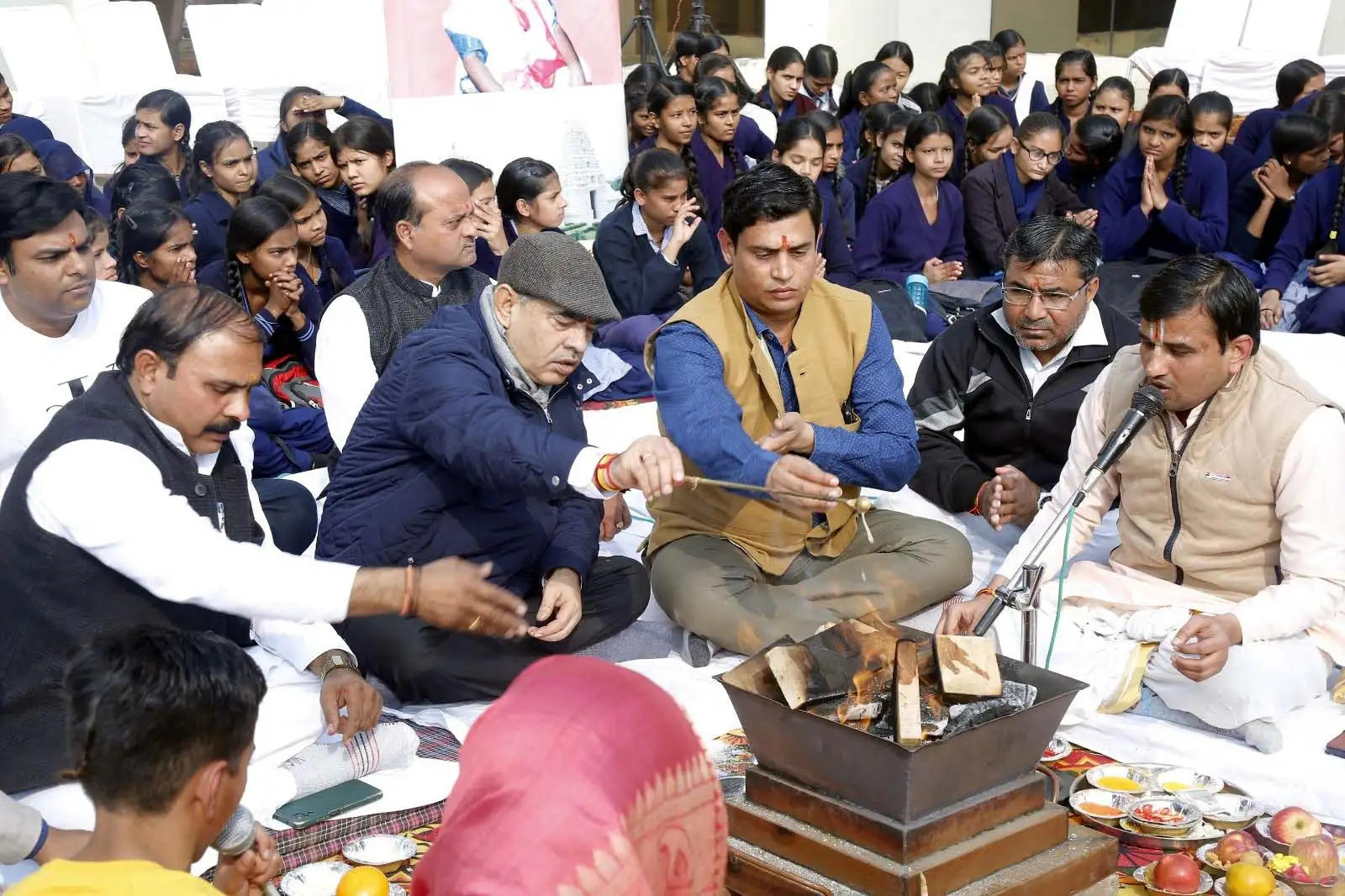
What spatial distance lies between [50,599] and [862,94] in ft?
27.3

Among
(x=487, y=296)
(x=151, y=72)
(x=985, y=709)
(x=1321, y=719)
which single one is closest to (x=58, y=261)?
(x=487, y=296)

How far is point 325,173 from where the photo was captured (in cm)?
705

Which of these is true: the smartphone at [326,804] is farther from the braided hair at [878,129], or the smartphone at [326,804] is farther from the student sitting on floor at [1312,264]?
the braided hair at [878,129]

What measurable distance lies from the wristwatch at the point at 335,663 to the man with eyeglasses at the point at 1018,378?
6.14ft

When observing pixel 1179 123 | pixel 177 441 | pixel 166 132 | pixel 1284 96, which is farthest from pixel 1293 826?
pixel 1284 96

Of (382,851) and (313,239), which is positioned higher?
(313,239)

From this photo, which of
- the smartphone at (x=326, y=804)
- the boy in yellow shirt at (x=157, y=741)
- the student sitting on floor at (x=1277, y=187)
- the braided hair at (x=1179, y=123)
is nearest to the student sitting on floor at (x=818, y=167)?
the braided hair at (x=1179, y=123)

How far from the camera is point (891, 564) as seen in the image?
13.0 feet

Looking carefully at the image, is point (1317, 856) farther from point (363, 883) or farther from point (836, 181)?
point (836, 181)

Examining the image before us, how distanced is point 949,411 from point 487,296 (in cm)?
155

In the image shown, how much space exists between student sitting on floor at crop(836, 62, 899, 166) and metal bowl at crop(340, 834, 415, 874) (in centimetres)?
758

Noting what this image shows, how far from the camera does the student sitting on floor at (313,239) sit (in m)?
5.77

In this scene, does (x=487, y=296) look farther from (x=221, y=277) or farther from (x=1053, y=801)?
(x=221, y=277)

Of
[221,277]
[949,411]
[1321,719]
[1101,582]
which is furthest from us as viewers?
[221,277]
